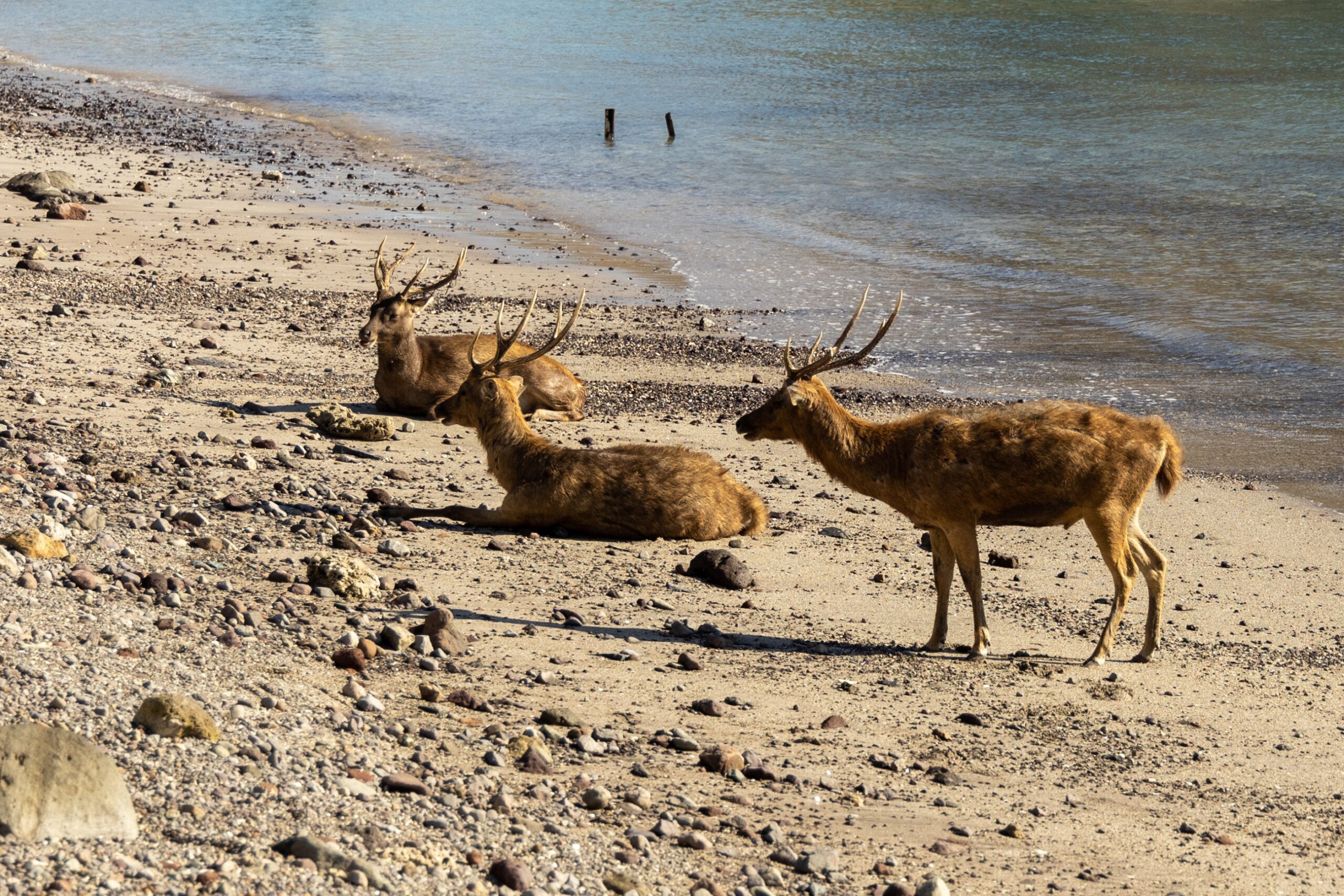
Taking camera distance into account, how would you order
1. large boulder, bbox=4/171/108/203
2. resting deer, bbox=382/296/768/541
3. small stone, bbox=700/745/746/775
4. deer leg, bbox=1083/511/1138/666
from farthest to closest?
1. large boulder, bbox=4/171/108/203
2. resting deer, bbox=382/296/768/541
3. deer leg, bbox=1083/511/1138/666
4. small stone, bbox=700/745/746/775

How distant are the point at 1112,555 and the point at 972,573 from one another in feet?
2.48

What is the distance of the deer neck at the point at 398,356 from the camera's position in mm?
12172

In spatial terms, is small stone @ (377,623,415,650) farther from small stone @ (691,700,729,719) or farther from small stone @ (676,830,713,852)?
small stone @ (676,830,713,852)

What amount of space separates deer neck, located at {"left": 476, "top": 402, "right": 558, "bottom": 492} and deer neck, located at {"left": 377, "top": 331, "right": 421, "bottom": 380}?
200 centimetres

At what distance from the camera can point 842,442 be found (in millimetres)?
8539

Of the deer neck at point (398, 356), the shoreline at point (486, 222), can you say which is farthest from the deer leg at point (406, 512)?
the shoreline at point (486, 222)

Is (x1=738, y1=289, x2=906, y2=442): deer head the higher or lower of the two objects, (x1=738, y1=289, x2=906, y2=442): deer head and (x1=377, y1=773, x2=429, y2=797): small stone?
the higher

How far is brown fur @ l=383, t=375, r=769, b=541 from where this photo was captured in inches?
370

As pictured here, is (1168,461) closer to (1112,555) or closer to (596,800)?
(1112,555)

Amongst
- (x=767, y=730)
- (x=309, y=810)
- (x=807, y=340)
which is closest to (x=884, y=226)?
(x=807, y=340)

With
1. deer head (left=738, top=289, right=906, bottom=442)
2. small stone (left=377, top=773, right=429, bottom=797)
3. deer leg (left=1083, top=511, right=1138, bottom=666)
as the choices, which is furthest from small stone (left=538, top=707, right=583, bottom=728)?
deer leg (left=1083, top=511, right=1138, bottom=666)

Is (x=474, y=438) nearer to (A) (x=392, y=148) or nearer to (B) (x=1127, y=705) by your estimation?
(B) (x=1127, y=705)

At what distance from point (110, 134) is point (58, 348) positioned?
56.8 feet

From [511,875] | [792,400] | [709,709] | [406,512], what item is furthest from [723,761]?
[406,512]
